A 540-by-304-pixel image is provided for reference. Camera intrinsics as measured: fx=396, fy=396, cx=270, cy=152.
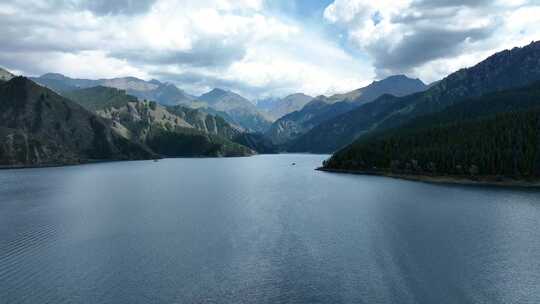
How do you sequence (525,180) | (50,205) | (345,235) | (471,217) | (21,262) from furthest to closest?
(525,180) < (50,205) < (471,217) < (345,235) < (21,262)

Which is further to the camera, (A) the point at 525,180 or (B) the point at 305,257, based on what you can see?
(A) the point at 525,180

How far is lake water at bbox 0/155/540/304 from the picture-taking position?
58312 millimetres

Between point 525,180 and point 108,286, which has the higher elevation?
point 525,180

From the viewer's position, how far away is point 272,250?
80688mm

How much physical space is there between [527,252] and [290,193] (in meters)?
104

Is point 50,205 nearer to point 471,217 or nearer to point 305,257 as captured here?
point 305,257

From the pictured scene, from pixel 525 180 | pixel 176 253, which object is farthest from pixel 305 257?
pixel 525 180

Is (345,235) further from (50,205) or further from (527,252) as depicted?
(50,205)

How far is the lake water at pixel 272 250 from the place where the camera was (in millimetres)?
58312

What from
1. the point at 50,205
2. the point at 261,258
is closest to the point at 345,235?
the point at 261,258

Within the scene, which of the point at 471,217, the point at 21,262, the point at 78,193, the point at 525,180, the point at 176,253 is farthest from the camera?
the point at 525,180

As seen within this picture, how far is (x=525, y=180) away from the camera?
184 metres

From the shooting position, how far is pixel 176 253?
7856 centimetres

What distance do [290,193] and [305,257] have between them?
96.3m
